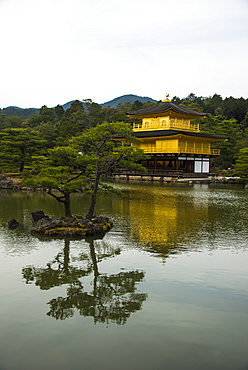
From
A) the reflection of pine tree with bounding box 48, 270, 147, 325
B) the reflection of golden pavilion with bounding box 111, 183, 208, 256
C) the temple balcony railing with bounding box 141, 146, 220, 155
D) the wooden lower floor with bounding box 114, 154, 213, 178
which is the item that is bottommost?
the reflection of pine tree with bounding box 48, 270, 147, 325

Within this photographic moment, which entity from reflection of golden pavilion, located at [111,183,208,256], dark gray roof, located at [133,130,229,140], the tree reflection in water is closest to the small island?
reflection of golden pavilion, located at [111,183,208,256]

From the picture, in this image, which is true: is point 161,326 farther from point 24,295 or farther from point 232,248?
point 232,248

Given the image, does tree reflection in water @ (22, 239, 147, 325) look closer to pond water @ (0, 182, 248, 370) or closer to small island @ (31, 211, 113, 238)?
pond water @ (0, 182, 248, 370)

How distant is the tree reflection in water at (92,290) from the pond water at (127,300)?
0.07 ft

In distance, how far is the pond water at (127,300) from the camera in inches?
193

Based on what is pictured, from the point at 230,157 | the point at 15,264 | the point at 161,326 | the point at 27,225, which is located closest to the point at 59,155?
the point at 27,225

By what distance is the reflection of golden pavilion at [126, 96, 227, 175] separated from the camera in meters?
39.4

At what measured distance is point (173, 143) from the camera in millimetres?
40062

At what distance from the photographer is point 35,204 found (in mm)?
19156

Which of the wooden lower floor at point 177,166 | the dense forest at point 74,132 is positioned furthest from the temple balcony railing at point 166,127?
the wooden lower floor at point 177,166

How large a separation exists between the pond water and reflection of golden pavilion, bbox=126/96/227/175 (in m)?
27.4

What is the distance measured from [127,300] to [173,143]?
113ft

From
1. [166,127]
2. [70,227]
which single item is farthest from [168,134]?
[70,227]

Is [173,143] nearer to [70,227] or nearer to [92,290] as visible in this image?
[70,227]
